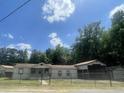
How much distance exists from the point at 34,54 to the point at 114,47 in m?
49.5

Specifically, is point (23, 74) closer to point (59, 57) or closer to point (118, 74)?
point (118, 74)

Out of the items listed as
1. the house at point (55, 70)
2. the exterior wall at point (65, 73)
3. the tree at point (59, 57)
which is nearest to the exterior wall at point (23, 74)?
the house at point (55, 70)

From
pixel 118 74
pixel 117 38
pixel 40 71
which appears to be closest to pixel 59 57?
pixel 40 71

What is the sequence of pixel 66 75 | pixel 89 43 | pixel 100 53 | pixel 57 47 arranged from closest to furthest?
pixel 66 75, pixel 100 53, pixel 89 43, pixel 57 47

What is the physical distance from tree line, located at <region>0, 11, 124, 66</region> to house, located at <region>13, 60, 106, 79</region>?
15.3 ft

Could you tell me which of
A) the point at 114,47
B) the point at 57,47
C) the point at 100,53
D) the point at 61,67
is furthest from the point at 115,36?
the point at 57,47

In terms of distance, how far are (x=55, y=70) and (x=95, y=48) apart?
693 inches

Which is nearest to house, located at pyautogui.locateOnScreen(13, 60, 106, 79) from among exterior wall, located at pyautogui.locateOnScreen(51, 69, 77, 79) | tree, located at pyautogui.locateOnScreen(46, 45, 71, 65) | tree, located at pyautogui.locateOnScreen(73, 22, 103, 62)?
exterior wall, located at pyautogui.locateOnScreen(51, 69, 77, 79)

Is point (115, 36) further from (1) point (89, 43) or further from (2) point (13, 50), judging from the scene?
(2) point (13, 50)

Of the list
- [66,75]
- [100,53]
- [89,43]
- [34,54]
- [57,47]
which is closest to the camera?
[66,75]

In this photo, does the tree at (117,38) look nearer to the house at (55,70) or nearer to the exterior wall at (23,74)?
the house at (55,70)

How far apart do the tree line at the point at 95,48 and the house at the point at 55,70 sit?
4.66m

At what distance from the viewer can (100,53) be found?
63094mm

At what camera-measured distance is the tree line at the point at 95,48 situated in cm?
5450
